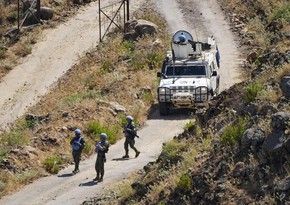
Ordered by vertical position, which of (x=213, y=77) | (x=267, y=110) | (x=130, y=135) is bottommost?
(x=130, y=135)

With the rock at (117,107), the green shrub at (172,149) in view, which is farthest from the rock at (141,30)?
the green shrub at (172,149)

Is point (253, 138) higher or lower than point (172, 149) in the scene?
higher

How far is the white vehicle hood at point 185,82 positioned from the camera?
87.6 feet

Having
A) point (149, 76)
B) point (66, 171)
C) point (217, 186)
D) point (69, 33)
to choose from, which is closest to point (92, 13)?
point (69, 33)

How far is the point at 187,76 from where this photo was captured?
1083 inches

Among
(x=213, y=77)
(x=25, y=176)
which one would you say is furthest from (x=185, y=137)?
(x=213, y=77)

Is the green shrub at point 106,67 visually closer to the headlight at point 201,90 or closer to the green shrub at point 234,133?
the headlight at point 201,90

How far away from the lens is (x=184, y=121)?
86.4 ft

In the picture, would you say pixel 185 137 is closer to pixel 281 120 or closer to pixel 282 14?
pixel 281 120

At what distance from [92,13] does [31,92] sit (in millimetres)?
12512

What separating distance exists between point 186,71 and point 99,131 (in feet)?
15.1

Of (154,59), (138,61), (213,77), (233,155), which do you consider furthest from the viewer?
(154,59)

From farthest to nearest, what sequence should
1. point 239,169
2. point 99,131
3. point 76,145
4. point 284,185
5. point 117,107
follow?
point 117,107
point 99,131
point 76,145
point 239,169
point 284,185

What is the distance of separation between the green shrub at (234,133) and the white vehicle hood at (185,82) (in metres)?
11.4
